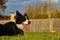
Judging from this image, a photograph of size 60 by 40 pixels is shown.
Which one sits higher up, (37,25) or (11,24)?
(11,24)

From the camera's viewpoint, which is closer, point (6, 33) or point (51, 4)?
point (6, 33)

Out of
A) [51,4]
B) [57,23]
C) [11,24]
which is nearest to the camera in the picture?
[11,24]

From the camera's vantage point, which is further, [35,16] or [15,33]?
[35,16]

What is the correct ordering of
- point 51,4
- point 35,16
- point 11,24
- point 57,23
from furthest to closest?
point 51,4 < point 35,16 < point 57,23 < point 11,24

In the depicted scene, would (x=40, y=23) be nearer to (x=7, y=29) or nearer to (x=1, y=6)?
(x=1, y=6)

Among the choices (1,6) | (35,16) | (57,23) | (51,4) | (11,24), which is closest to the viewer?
(11,24)

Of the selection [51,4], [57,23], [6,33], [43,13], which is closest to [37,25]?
[57,23]

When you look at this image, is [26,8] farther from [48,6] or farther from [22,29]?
[22,29]

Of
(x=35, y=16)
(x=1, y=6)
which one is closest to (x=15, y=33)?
(x=35, y=16)

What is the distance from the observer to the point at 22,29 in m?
11.0

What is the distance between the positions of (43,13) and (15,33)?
72.9 ft

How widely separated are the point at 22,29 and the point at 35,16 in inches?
848

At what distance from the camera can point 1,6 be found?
37375 millimetres

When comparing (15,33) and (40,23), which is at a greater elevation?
(15,33)
